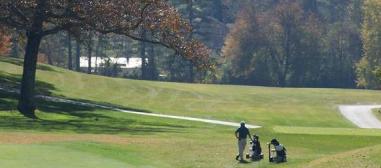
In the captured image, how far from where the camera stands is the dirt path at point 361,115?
65.9 metres

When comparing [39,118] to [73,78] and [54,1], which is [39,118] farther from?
A: [73,78]

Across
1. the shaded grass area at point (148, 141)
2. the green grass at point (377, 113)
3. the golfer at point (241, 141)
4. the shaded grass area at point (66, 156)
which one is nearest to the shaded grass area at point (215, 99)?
the green grass at point (377, 113)

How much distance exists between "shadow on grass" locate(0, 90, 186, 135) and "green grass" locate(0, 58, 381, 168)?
0.21 ft

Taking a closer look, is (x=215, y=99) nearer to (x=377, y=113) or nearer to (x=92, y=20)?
(x=377, y=113)

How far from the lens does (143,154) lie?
1261 inches

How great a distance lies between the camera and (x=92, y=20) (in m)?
47.3

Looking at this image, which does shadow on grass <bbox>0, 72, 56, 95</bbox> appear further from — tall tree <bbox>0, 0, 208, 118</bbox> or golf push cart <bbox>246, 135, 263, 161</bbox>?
golf push cart <bbox>246, 135, 263, 161</bbox>

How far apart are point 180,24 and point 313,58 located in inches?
3026

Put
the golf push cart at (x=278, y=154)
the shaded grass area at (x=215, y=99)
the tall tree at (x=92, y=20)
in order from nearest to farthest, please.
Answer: the golf push cart at (x=278, y=154)
the tall tree at (x=92, y=20)
the shaded grass area at (x=215, y=99)

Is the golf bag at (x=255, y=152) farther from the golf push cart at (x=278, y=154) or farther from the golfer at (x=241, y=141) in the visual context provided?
the golf push cart at (x=278, y=154)

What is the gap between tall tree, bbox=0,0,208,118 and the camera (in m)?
47.2

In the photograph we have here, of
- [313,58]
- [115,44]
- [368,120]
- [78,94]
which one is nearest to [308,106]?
[368,120]

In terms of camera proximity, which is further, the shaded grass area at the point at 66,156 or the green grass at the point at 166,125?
the green grass at the point at 166,125

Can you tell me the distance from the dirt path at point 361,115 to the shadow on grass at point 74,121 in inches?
808
